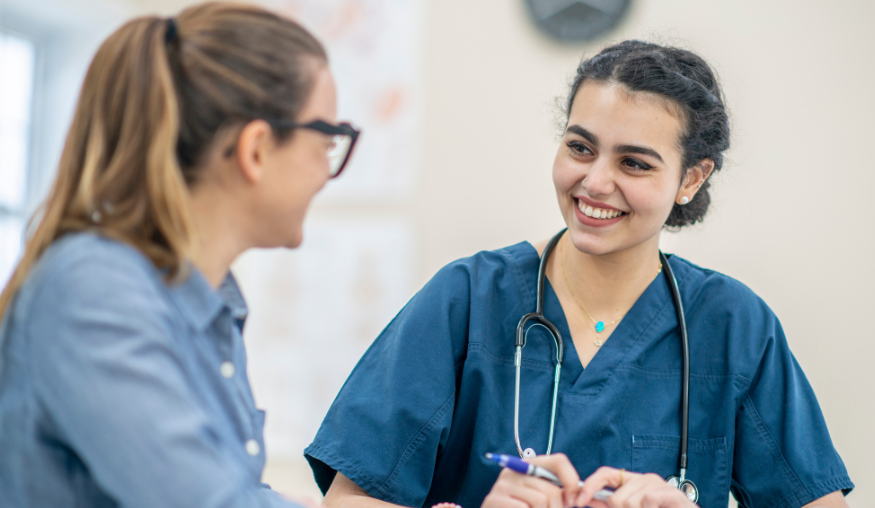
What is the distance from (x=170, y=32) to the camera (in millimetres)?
821

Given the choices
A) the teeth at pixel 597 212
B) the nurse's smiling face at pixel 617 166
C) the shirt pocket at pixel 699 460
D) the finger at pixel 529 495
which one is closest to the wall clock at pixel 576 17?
the nurse's smiling face at pixel 617 166

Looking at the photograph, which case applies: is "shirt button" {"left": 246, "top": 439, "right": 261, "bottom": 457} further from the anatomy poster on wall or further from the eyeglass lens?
the anatomy poster on wall

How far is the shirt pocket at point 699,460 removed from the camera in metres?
1.32

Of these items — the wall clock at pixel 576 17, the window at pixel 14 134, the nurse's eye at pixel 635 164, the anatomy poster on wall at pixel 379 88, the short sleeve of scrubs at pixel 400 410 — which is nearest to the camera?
the short sleeve of scrubs at pixel 400 410

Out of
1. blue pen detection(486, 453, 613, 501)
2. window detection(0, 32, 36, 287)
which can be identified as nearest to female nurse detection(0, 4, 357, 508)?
blue pen detection(486, 453, 613, 501)

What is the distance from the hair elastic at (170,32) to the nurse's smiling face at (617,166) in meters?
0.77

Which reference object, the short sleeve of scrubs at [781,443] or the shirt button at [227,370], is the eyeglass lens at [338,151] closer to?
the shirt button at [227,370]

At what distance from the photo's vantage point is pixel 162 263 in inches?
30.2

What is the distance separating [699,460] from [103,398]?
1067mm

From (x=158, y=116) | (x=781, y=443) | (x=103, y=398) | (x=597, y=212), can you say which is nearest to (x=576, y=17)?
(x=597, y=212)

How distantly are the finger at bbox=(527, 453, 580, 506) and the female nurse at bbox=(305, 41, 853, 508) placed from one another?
0.94 ft

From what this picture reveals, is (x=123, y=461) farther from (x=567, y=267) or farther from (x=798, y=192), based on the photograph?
(x=798, y=192)

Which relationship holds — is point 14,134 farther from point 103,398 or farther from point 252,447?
point 103,398

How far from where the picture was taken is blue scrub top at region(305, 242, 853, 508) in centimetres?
128
